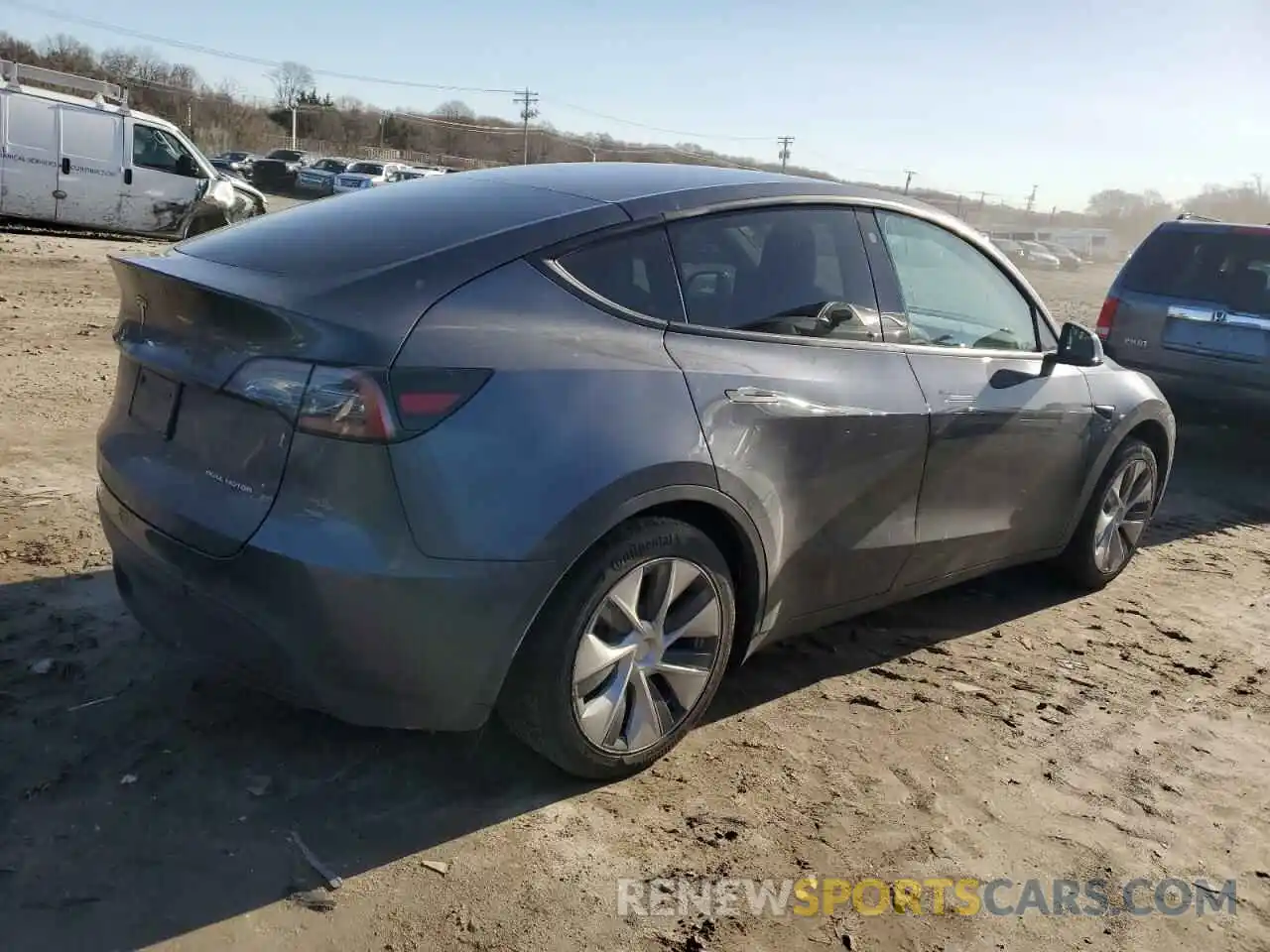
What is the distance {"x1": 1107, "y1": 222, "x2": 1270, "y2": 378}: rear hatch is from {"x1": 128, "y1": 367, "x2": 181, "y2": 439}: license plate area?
265 inches

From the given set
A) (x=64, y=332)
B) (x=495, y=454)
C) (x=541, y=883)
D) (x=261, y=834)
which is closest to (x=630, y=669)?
(x=541, y=883)

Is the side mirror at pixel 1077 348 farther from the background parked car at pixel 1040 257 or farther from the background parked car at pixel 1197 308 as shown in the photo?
the background parked car at pixel 1040 257

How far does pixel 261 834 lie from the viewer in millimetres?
2709

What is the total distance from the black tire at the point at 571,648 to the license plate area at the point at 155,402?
115 cm

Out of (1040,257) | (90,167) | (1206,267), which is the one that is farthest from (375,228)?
(1040,257)

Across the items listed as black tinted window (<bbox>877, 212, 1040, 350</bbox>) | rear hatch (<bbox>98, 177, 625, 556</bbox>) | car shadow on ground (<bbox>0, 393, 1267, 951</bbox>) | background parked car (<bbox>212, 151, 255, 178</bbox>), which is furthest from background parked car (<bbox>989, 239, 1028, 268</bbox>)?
background parked car (<bbox>212, 151, 255, 178</bbox>)

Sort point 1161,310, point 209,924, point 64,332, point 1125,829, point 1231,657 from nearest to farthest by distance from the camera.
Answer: point 209,924
point 1125,829
point 1231,657
point 1161,310
point 64,332

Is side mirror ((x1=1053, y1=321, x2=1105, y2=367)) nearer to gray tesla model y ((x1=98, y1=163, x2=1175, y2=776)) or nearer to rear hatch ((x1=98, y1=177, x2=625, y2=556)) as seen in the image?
gray tesla model y ((x1=98, y1=163, x2=1175, y2=776))

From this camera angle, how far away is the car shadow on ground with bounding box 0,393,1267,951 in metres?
2.47

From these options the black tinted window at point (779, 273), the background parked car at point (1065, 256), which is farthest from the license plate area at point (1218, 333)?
the background parked car at point (1065, 256)

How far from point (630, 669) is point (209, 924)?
3.97 ft

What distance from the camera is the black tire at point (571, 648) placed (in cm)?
273

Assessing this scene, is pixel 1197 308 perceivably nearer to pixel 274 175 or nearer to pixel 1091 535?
pixel 1091 535

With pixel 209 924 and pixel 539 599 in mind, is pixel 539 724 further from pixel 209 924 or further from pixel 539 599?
pixel 209 924
